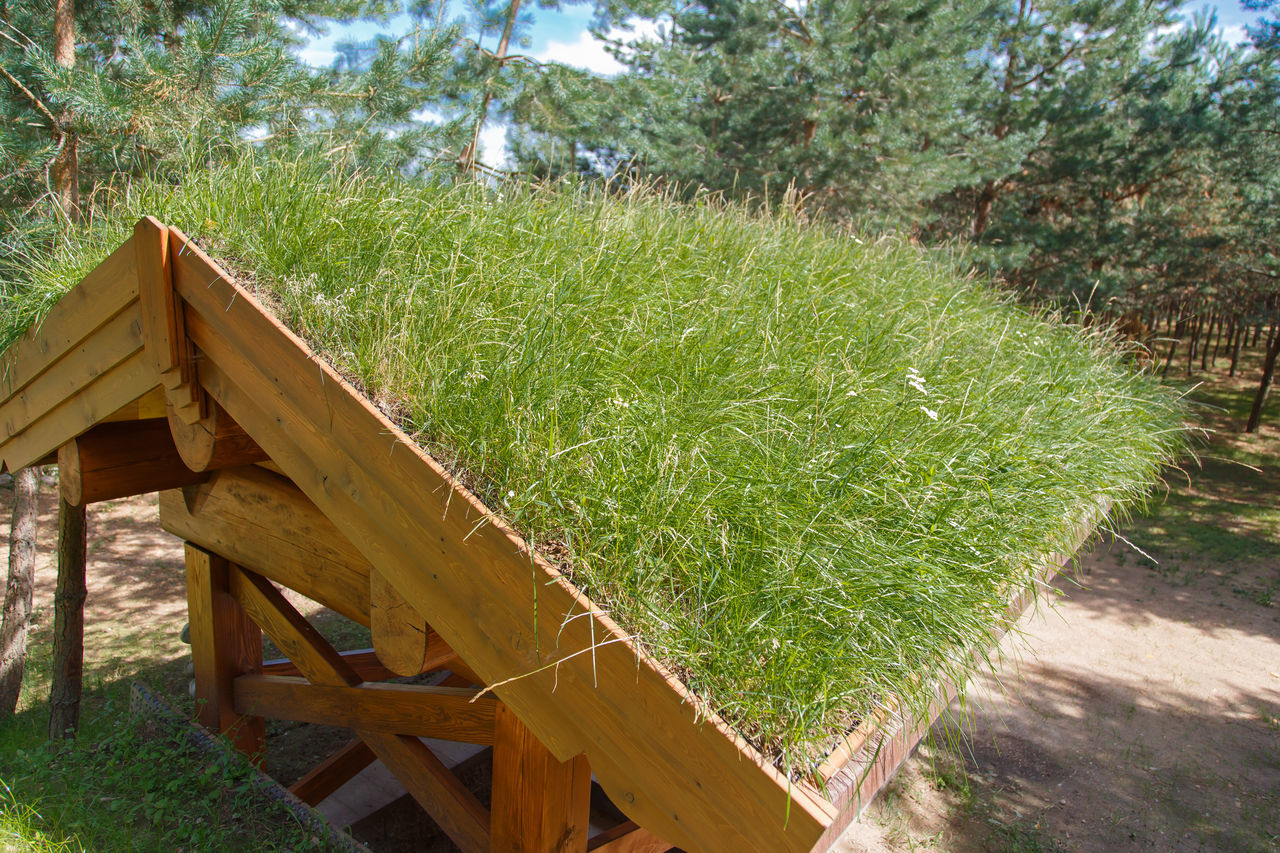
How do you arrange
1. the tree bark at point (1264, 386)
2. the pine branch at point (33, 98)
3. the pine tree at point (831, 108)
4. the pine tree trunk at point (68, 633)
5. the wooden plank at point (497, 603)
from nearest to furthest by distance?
the wooden plank at point (497, 603)
the pine branch at point (33, 98)
the pine tree trunk at point (68, 633)
the pine tree at point (831, 108)
the tree bark at point (1264, 386)

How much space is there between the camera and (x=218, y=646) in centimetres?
365

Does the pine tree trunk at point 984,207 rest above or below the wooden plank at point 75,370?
above

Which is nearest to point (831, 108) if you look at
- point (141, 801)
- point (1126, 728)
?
point (1126, 728)

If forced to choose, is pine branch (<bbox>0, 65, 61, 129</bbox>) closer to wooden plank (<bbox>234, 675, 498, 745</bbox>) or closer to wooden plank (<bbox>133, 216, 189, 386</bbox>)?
wooden plank (<bbox>133, 216, 189, 386</bbox>)

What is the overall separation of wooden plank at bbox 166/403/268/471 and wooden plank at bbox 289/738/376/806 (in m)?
1.87

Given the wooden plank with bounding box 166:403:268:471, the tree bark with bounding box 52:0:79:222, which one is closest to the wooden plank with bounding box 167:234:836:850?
the wooden plank with bounding box 166:403:268:471

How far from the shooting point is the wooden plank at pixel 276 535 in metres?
2.69

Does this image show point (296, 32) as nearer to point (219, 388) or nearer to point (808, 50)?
point (219, 388)

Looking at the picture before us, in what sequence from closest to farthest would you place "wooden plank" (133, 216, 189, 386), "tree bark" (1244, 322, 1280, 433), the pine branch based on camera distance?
"wooden plank" (133, 216, 189, 386), the pine branch, "tree bark" (1244, 322, 1280, 433)

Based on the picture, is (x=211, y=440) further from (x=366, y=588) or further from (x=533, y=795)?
(x=533, y=795)

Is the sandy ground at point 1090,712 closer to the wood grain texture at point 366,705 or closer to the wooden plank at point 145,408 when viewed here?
the wood grain texture at point 366,705

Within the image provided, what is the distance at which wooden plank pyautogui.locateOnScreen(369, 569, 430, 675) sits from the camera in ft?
7.06

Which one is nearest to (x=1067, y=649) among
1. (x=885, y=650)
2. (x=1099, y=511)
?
(x=1099, y=511)

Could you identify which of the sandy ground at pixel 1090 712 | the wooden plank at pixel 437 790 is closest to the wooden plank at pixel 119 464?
the wooden plank at pixel 437 790
